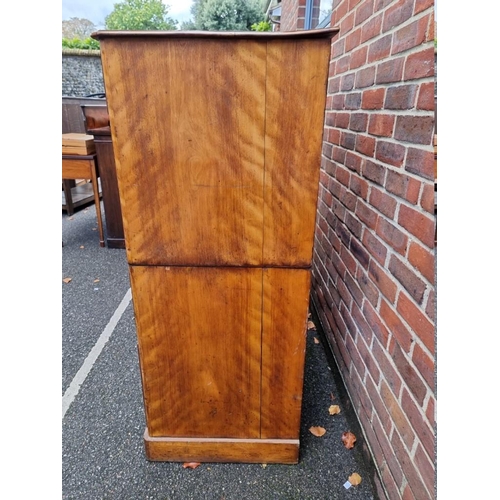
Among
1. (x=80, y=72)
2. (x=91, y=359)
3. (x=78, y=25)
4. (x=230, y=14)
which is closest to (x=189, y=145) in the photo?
(x=91, y=359)

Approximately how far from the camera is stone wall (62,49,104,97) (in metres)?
11.4

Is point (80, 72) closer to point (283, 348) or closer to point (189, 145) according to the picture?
point (189, 145)

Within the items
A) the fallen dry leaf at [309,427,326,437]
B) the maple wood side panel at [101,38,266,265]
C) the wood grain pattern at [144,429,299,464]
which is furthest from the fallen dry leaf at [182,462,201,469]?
the maple wood side panel at [101,38,266,265]

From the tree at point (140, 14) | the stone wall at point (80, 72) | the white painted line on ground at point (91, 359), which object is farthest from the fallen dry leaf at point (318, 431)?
the tree at point (140, 14)

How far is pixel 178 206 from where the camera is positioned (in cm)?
119

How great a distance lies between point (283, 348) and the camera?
1.38 m

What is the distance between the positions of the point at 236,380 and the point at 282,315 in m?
0.36

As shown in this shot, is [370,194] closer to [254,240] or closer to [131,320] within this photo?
[254,240]

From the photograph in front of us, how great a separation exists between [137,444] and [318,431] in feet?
2.86

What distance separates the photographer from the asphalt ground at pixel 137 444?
148 centimetres

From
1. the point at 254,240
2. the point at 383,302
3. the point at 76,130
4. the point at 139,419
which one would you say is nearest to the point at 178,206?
the point at 254,240

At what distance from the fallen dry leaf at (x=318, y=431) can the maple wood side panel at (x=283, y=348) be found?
250mm

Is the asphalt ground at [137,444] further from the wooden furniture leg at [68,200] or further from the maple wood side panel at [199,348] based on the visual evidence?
the wooden furniture leg at [68,200]

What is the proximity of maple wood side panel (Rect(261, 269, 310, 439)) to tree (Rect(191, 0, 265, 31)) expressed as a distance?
25430 millimetres
